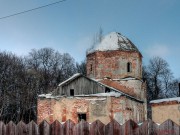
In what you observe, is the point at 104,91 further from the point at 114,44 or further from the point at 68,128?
the point at 68,128

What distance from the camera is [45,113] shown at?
89.6 feet

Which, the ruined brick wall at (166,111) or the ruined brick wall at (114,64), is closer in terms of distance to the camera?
the ruined brick wall at (166,111)

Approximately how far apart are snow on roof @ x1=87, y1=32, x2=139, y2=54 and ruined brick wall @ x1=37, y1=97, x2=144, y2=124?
20.5 feet

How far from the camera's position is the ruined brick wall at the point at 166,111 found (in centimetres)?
2544

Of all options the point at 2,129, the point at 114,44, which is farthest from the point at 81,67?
the point at 2,129

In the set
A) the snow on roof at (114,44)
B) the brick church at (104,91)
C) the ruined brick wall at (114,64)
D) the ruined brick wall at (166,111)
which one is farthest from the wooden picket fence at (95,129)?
the snow on roof at (114,44)

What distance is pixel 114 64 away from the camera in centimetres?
3073

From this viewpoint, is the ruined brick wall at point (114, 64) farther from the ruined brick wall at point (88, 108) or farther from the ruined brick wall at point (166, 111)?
the ruined brick wall at point (166, 111)

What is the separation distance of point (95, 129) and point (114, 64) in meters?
25.2

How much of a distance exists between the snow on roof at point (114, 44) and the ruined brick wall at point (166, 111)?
287 inches

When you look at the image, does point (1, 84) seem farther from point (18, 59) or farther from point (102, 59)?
point (102, 59)

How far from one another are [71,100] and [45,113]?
8.27ft

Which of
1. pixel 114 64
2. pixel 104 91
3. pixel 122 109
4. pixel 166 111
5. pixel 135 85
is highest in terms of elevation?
pixel 114 64

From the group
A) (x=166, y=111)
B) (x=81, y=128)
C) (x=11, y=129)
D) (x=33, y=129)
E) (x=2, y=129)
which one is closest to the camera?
(x=81, y=128)
